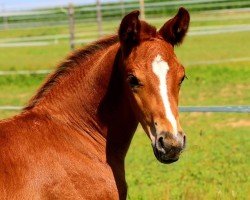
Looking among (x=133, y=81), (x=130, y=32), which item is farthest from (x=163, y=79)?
(x=130, y=32)

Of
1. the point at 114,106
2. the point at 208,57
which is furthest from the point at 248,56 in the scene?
the point at 114,106

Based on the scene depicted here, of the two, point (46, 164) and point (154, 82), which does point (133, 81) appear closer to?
point (154, 82)

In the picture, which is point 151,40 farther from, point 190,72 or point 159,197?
point 190,72

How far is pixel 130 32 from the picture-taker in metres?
3.78

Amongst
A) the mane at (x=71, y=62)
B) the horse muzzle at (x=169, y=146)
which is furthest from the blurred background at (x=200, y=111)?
the horse muzzle at (x=169, y=146)

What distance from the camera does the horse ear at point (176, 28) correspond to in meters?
3.92

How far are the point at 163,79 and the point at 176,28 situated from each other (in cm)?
49

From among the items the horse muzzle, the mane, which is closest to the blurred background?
the mane

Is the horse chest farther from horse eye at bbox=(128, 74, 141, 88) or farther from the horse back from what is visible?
horse eye at bbox=(128, 74, 141, 88)

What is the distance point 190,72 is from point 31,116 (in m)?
11.6

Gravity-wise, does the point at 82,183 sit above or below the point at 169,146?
below

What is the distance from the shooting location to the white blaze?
11.6 feet

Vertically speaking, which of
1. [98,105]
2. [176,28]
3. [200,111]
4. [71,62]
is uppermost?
[176,28]

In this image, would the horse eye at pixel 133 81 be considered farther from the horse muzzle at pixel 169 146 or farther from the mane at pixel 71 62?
the mane at pixel 71 62
